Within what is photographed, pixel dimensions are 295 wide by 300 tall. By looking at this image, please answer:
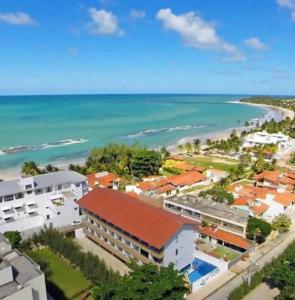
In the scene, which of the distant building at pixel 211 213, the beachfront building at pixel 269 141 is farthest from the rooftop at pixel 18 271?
the beachfront building at pixel 269 141

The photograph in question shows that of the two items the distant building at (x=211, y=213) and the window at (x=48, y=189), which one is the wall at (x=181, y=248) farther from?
the window at (x=48, y=189)

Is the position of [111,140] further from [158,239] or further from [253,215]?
[158,239]

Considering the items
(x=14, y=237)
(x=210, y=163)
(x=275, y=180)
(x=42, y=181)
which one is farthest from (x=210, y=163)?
(x=14, y=237)

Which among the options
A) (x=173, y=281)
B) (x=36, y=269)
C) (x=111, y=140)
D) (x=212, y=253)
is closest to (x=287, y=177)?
(x=212, y=253)

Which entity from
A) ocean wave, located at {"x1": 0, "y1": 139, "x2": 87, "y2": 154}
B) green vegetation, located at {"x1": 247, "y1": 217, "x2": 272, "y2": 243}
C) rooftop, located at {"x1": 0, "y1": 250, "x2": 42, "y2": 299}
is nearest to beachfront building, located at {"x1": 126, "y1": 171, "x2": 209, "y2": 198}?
green vegetation, located at {"x1": 247, "y1": 217, "x2": 272, "y2": 243}

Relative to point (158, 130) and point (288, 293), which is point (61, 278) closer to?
point (288, 293)
